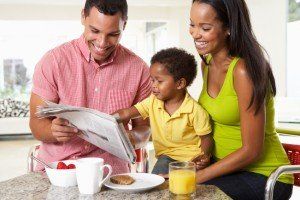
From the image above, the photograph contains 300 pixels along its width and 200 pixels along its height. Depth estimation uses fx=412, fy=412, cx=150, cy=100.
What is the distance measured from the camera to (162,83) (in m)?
1.79

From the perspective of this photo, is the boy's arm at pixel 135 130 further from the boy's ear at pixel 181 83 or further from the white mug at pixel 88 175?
the white mug at pixel 88 175

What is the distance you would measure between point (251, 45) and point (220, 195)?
60 cm

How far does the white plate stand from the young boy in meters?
0.36

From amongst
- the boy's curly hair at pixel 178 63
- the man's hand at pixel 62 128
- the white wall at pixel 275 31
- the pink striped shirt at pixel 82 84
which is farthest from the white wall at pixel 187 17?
the man's hand at pixel 62 128

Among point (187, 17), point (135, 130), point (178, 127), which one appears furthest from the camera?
point (187, 17)

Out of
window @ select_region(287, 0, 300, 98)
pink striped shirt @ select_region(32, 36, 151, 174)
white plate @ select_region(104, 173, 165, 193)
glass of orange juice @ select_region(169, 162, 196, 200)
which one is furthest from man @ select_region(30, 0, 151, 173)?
window @ select_region(287, 0, 300, 98)

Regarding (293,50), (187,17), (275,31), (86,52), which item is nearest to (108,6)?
(86,52)

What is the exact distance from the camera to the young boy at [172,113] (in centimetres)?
170

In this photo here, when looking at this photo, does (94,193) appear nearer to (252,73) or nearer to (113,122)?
(113,122)

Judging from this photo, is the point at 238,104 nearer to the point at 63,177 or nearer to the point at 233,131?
the point at 233,131

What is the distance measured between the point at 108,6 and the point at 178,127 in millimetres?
576

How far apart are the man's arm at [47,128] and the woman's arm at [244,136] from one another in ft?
1.72

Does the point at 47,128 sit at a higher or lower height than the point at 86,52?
lower

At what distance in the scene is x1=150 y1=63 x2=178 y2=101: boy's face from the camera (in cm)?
177
